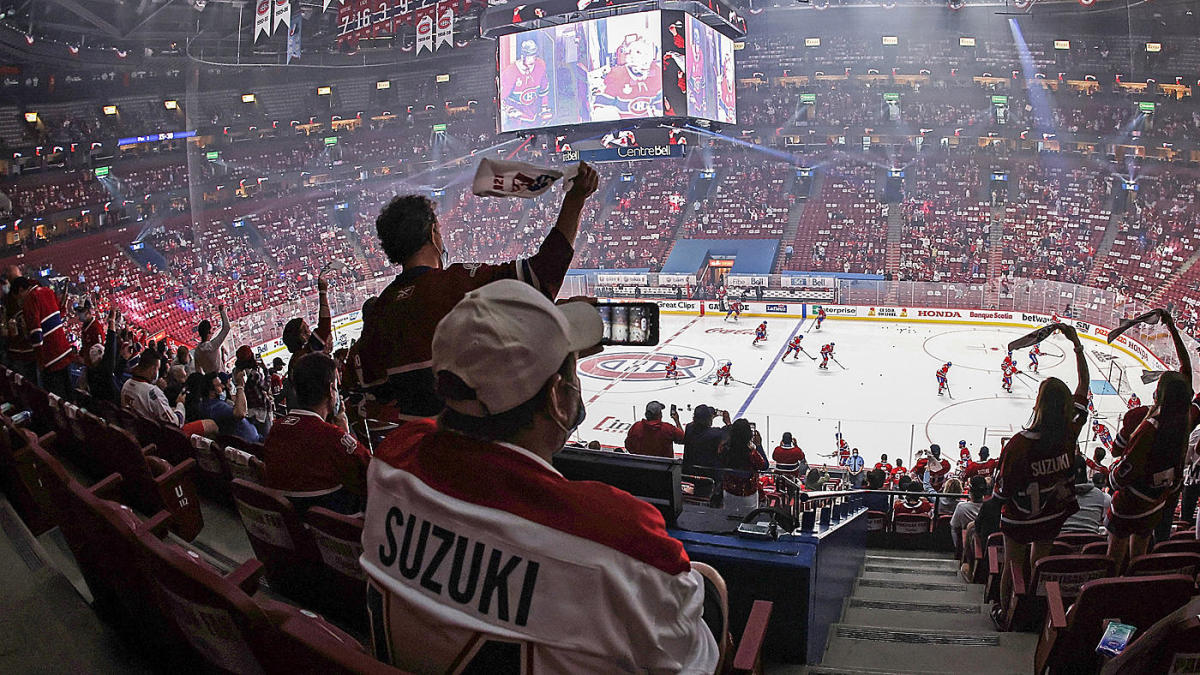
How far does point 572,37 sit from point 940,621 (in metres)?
23.0

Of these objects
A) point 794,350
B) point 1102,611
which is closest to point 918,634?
point 1102,611

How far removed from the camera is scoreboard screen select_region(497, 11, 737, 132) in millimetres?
23672

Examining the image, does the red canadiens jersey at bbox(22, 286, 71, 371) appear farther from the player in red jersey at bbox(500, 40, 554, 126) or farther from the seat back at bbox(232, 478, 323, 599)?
the player in red jersey at bbox(500, 40, 554, 126)

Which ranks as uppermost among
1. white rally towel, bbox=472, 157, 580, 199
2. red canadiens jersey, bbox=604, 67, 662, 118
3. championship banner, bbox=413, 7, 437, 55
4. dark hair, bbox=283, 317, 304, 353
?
championship banner, bbox=413, 7, 437, 55

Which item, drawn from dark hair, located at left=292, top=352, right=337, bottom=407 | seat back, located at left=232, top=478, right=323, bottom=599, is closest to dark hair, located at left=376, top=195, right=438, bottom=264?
dark hair, located at left=292, top=352, right=337, bottom=407

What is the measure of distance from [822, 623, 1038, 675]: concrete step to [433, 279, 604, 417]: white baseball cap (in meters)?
2.48

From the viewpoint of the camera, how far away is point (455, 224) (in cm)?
4281

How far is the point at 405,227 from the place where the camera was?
278 cm

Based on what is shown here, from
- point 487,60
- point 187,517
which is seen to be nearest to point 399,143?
point 487,60

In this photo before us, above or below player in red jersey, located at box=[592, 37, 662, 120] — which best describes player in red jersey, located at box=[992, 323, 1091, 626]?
below

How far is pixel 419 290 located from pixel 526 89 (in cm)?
2419

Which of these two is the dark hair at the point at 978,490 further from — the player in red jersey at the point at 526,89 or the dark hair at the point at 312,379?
the player in red jersey at the point at 526,89

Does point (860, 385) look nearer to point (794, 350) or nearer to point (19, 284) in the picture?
point (794, 350)

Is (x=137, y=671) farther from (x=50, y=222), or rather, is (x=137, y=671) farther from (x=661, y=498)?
(x=50, y=222)
